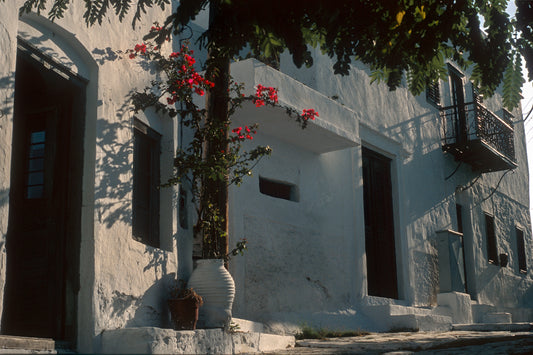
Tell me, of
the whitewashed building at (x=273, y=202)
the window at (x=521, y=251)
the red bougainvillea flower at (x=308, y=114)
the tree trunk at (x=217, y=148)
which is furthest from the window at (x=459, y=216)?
the tree trunk at (x=217, y=148)

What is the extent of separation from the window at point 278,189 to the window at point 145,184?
262 cm

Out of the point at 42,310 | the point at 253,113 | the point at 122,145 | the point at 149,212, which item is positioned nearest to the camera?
the point at 42,310

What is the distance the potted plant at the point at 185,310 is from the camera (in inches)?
258

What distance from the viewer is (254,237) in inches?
360

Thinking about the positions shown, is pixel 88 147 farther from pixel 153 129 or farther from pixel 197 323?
pixel 197 323

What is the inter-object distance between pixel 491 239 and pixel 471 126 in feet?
9.05

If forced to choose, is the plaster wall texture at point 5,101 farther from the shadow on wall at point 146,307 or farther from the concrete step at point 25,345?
the shadow on wall at point 146,307

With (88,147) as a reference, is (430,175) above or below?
above

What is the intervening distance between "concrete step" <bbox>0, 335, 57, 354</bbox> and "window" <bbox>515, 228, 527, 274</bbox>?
47.9 ft

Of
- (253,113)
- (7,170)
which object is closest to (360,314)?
(253,113)

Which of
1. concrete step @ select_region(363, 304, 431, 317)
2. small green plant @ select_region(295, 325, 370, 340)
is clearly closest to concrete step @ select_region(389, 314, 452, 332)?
concrete step @ select_region(363, 304, 431, 317)

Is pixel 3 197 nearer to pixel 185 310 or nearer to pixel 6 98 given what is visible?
pixel 6 98

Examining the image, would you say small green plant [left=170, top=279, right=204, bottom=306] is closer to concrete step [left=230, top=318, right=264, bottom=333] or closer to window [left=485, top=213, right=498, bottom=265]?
concrete step [left=230, top=318, right=264, bottom=333]

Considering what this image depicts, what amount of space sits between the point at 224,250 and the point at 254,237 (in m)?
1.78
